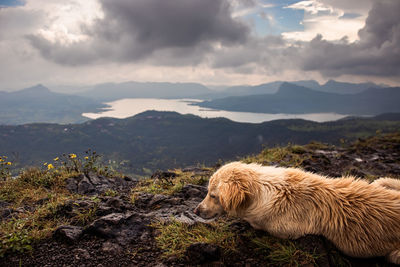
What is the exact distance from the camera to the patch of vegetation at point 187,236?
11.3 feet

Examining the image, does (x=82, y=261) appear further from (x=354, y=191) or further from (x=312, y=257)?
(x=354, y=191)

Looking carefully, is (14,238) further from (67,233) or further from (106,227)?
(106,227)

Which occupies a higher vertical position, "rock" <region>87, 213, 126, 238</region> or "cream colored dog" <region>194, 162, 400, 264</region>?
"cream colored dog" <region>194, 162, 400, 264</region>

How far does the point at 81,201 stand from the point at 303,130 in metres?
198

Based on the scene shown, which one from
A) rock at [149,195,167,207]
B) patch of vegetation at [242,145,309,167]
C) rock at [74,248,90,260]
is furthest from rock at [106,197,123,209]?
patch of vegetation at [242,145,309,167]

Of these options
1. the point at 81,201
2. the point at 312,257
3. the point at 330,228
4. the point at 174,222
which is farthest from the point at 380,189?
the point at 81,201

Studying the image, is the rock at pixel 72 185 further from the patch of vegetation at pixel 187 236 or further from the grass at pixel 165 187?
the patch of vegetation at pixel 187 236

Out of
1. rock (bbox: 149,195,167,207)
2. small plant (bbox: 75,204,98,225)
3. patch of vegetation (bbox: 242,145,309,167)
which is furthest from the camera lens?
patch of vegetation (bbox: 242,145,309,167)

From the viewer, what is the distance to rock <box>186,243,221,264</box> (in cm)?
315

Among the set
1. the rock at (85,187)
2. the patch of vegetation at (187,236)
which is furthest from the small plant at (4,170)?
the patch of vegetation at (187,236)

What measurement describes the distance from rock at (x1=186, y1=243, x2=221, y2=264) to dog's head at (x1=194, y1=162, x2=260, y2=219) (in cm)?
70

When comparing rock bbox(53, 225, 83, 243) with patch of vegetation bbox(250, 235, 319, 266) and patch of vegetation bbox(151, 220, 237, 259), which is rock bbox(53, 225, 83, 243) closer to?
patch of vegetation bbox(151, 220, 237, 259)


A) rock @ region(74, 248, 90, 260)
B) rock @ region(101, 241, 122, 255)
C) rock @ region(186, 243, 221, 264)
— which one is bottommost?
rock @ region(101, 241, 122, 255)

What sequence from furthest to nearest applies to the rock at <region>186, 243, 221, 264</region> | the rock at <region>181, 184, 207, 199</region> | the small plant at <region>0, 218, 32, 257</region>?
the rock at <region>181, 184, 207, 199</region> < the small plant at <region>0, 218, 32, 257</region> < the rock at <region>186, 243, 221, 264</region>
